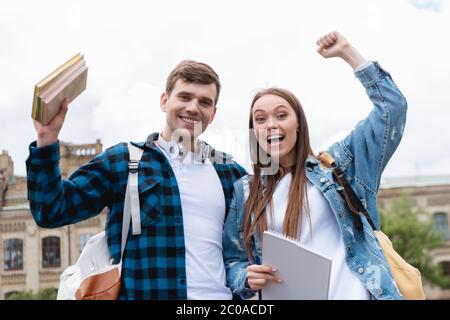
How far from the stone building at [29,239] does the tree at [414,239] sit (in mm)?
12751

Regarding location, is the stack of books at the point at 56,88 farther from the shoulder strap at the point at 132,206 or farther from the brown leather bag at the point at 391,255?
the brown leather bag at the point at 391,255

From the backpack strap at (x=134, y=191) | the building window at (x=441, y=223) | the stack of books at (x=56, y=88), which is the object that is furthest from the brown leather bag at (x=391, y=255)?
the building window at (x=441, y=223)

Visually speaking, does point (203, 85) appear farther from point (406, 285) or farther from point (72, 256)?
point (72, 256)

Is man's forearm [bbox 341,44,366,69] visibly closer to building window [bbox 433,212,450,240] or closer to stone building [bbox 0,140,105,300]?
stone building [bbox 0,140,105,300]

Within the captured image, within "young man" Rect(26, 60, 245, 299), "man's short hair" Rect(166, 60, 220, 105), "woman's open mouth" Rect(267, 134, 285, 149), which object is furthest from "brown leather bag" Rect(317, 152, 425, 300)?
"man's short hair" Rect(166, 60, 220, 105)

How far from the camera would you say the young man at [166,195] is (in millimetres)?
2873

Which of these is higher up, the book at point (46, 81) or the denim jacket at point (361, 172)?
the book at point (46, 81)

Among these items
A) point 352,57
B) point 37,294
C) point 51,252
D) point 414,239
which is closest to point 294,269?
point 352,57

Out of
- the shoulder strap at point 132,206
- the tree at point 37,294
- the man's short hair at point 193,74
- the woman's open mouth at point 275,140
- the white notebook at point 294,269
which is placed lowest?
the tree at point 37,294

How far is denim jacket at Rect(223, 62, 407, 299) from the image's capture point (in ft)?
9.21

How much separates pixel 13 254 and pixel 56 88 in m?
25.1

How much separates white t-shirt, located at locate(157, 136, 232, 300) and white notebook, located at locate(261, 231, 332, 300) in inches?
15.6

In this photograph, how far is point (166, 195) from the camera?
306 centimetres

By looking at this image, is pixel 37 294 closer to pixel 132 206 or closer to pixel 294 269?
pixel 132 206
